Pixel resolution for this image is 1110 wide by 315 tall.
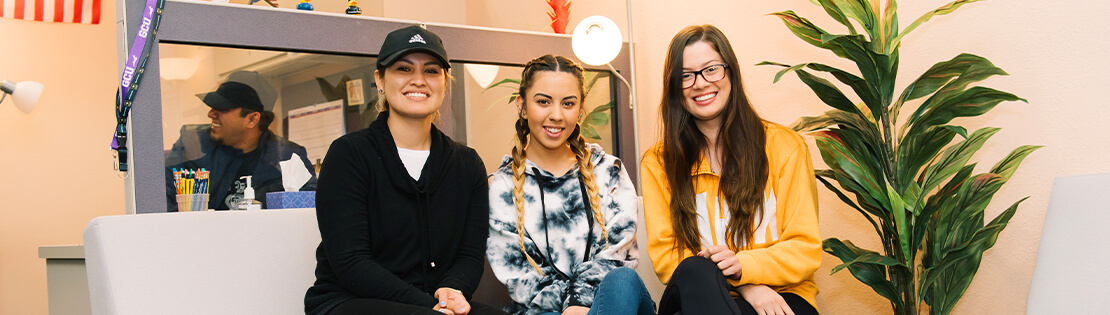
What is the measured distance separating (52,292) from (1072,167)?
283cm

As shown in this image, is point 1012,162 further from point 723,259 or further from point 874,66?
point 723,259

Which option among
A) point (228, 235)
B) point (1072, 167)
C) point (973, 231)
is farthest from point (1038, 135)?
point (228, 235)

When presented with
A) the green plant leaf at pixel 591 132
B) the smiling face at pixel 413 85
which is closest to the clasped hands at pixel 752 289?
the smiling face at pixel 413 85

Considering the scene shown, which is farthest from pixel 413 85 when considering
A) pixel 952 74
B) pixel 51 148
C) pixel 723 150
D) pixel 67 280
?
pixel 51 148

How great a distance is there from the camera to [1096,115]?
5.97ft

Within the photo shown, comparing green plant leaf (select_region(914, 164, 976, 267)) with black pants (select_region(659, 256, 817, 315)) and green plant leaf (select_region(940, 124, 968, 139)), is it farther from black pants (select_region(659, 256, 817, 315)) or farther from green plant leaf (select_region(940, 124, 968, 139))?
black pants (select_region(659, 256, 817, 315))

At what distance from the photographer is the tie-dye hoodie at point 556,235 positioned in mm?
1837

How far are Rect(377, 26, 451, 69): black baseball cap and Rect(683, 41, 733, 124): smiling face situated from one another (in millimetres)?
628

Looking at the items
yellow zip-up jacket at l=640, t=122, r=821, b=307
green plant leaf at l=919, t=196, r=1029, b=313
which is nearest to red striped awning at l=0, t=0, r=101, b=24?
yellow zip-up jacket at l=640, t=122, r=821, b=307

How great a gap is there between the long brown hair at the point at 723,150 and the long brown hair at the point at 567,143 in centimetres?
20

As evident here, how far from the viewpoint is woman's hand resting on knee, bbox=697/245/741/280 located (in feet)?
5.17

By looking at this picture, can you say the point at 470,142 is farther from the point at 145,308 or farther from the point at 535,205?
the point at 145,308

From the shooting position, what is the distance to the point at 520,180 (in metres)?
1.94

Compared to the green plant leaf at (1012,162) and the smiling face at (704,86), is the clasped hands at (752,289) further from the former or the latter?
the green plant leaf at (1012,162)
